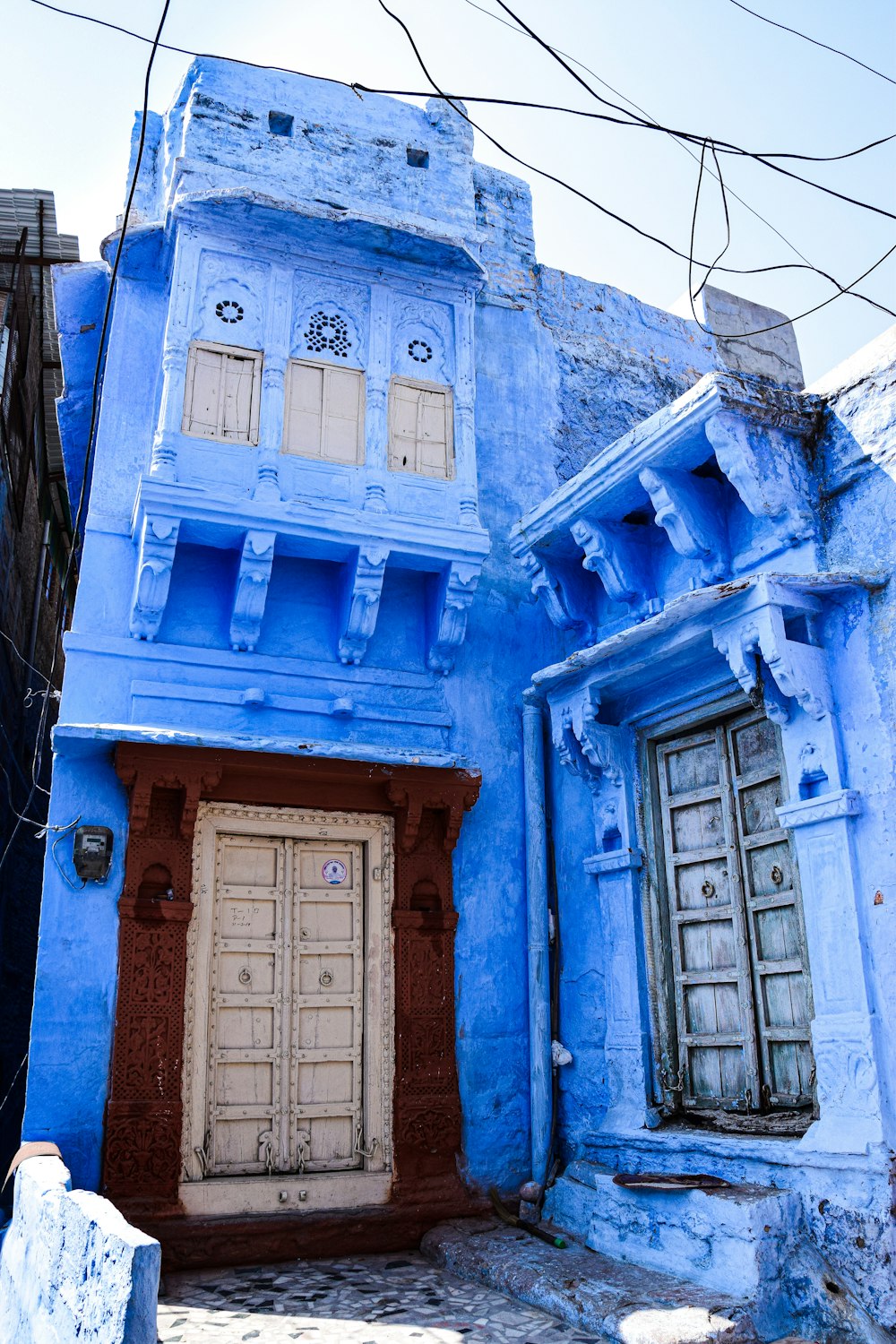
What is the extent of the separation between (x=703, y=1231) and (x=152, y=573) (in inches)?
169

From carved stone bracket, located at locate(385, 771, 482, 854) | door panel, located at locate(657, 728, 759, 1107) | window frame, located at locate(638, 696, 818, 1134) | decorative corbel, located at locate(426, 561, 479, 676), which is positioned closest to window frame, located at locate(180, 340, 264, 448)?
decorative corbel, located at locate(426, 561, 479, 676)

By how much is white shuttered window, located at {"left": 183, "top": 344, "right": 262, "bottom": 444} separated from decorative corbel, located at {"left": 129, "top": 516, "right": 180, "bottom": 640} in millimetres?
682

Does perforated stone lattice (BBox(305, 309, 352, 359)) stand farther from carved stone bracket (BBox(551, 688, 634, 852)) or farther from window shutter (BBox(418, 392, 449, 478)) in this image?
carved stone bracket (BBox(551, 688, 634, 852))

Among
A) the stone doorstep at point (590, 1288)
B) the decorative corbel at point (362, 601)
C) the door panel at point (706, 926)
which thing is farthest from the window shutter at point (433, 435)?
the stone doorstep at point (590, 1288)

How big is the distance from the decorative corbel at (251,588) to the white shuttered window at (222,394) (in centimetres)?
71

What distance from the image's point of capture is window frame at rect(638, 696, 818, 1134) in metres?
5.38

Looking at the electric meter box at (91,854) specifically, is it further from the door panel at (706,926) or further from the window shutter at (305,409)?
the door panel at (706,926)

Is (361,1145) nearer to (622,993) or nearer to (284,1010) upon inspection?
(284,1010)

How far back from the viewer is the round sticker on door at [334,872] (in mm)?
6473

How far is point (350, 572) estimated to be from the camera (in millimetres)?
6719

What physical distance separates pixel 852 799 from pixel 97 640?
4.08 metres

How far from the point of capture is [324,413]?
6914 millimetres

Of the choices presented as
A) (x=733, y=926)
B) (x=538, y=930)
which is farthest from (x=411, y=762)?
(x=733, y=926)

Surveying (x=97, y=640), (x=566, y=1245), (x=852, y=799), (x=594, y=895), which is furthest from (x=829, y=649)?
(x=97, y=640)
